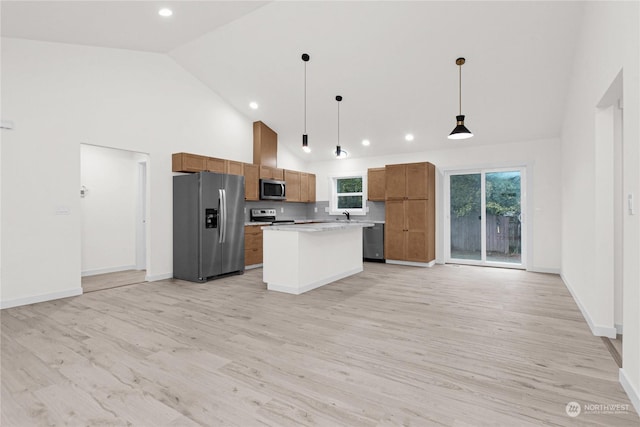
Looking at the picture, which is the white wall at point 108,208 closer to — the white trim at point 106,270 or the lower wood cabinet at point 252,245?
the white trim at point 106,270

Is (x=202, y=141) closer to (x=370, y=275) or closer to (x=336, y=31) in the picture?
(x=336, y=31)

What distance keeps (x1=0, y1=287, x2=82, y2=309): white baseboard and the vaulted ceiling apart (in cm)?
312

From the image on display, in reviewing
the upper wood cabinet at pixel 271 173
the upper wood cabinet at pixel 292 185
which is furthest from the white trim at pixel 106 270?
the upper wood cabinet at pixel 292 185

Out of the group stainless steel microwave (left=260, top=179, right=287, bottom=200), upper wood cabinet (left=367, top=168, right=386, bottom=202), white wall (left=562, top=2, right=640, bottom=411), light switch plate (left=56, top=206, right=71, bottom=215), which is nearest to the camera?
white wall (left=562, top=2, right=640, bottom=411)

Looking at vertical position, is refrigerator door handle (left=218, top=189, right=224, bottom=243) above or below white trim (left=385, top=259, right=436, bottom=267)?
above

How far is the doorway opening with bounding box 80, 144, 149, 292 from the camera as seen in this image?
18.6 feet

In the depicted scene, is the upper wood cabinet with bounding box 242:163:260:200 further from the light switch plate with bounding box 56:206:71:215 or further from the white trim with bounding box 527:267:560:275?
the white trim with bounding box 527:267:560:275

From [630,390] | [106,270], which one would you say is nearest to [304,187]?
[106,270]

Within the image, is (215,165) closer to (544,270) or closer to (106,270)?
(106,270)

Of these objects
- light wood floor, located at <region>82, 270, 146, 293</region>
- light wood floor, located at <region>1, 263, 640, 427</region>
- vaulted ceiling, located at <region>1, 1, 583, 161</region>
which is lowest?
light wood floor, located at <region>1, 263, 640, 427</region>

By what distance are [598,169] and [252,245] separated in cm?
519

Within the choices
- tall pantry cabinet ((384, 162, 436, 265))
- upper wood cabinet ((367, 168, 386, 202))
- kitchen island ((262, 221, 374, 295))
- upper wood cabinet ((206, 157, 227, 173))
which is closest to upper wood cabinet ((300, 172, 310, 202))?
upper wood cabinet ((367, 168, 386, 202))

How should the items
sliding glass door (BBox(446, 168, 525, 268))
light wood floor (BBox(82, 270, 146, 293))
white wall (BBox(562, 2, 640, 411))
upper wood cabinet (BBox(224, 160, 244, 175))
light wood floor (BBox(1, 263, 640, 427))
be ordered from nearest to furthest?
light wood floor (BBox(1, 263, 640, 427)) < white wall (BBox(562, 2, 640, 411)) < light wood floor (BBox(82, 270, 146, 293)) < upper wood cabinet (BBox(224, 160, 244, 175)) < sliding glass door (BBox(446, 168, 525, 268))

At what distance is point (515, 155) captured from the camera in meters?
6.16
